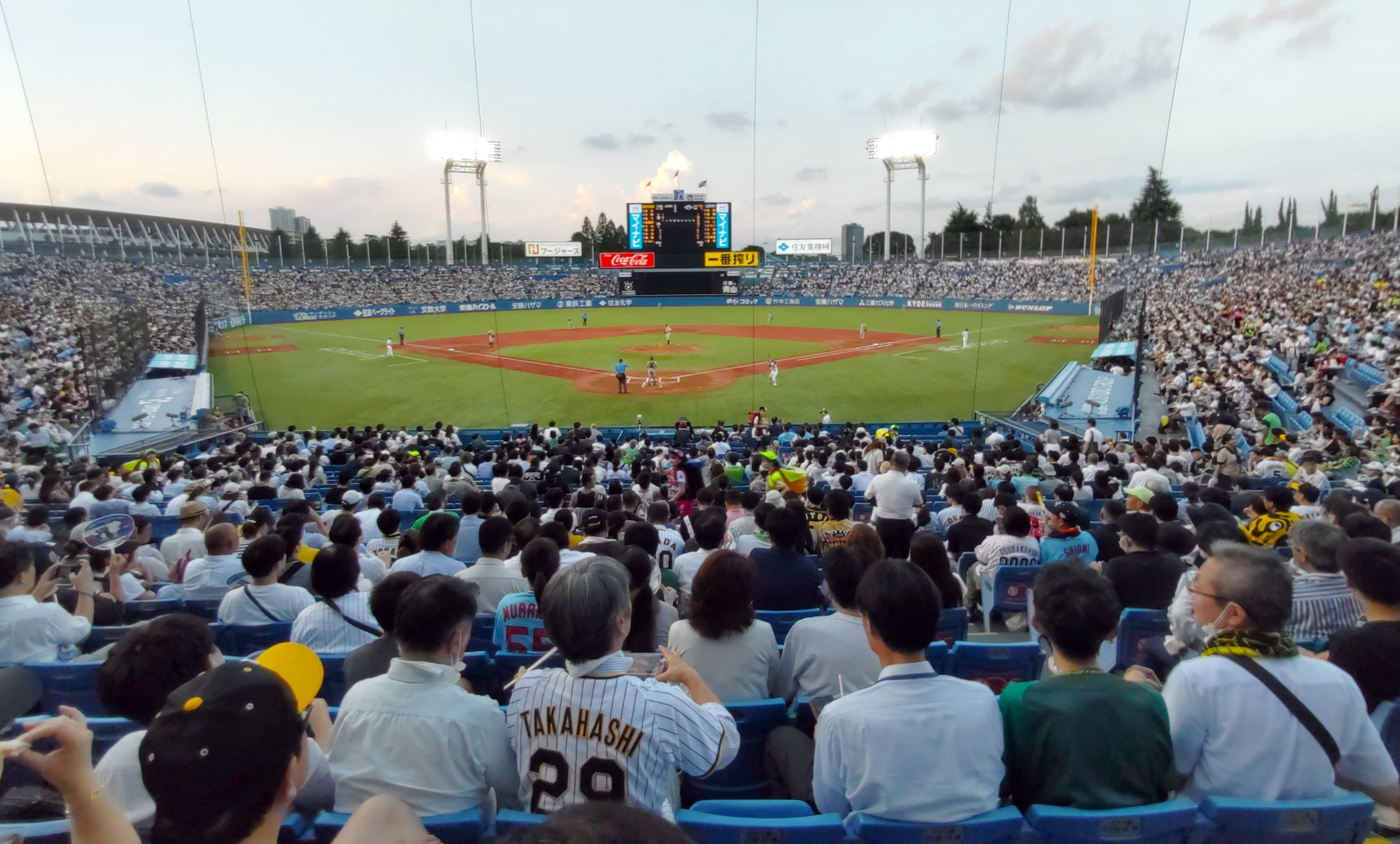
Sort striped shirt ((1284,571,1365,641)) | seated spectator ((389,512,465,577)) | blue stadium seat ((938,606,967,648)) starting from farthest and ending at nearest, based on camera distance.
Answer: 1. seated spectator ((389,512,465,577))
2. blue stadium seat ((938,606,967,648))
3. striped shirt ((1284,571,1365,641))

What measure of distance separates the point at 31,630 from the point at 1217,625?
670 cm

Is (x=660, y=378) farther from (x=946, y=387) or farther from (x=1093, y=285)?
(x=1093, y=285)

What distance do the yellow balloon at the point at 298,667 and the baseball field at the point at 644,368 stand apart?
70.9ft

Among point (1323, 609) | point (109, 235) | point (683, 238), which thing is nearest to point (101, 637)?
point (1323, 609)

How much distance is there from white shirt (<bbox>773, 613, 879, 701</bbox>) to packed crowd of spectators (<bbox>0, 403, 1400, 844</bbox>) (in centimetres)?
1

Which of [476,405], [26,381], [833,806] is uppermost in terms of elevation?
[833,806]

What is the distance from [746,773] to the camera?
3.82 metres

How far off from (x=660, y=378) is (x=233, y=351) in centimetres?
2474

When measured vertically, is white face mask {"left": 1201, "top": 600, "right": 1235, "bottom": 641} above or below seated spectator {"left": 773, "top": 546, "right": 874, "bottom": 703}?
above

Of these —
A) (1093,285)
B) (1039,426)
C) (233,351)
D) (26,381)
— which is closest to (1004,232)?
(1093,285)

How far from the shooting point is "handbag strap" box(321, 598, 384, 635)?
4.82m

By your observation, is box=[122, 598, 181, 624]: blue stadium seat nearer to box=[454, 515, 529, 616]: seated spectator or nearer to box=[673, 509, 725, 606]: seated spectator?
box=[454, 515, 529, 616]: seated spectator

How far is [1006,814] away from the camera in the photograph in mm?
2721

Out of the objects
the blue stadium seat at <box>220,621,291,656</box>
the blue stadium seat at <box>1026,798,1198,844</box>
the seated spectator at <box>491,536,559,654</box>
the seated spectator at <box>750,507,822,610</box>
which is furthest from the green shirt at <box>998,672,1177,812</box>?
the blue stadium seat at <box>220,621,291,656</box>
